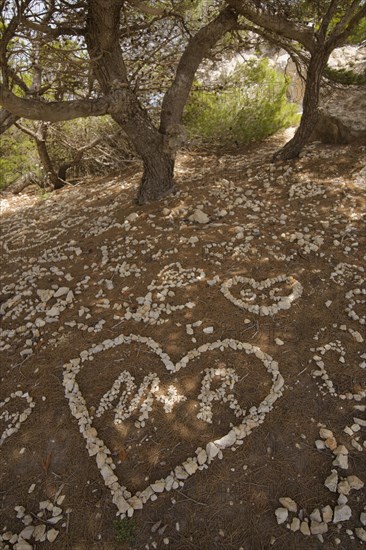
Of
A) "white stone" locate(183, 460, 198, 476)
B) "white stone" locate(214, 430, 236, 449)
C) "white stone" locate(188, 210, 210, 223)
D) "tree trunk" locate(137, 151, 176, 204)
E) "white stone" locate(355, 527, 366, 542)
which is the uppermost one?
"tree trunk" locate(137, 151, 176, 204)

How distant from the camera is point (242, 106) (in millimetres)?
6594

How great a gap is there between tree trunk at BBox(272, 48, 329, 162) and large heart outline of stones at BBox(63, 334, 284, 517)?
375 cm

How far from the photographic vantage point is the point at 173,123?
499 cm

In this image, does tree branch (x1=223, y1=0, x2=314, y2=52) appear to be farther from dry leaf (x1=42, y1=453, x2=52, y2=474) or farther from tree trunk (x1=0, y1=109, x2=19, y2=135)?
dry leaf (x1=42, y1=453, x2=52, y2=474)

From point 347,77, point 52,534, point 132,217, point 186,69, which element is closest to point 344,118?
point 347,77

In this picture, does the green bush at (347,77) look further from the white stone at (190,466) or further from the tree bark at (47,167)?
the white stone at (190,466)

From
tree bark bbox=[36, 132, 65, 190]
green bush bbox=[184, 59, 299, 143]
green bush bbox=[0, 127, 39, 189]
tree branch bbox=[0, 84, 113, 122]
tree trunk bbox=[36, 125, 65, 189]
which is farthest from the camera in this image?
green bush bbox=[0, 127, 39, 189]

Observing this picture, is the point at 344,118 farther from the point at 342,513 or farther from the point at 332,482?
the point at 342,513

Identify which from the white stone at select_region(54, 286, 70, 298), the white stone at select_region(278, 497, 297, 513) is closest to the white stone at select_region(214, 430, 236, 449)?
the white stone at select_region(278, 497, 297, 513)

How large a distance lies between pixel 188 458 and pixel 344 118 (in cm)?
565

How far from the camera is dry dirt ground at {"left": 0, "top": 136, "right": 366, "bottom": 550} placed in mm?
2148

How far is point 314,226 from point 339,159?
1751 millimetres

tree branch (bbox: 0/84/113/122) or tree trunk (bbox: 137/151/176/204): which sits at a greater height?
tree branch (bbox: 0/84/113/122)

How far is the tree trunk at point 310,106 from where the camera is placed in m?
4.84
